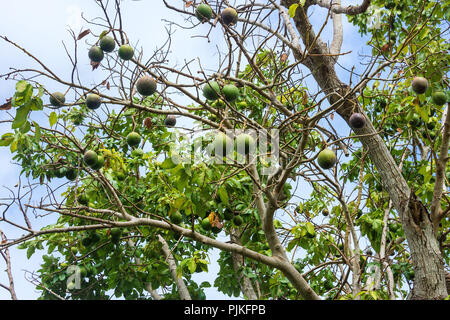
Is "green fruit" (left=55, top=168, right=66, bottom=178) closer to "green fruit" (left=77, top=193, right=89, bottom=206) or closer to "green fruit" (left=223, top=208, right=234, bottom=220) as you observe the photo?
"green fruit" (left=77, top=193, right=89, bottom=206)

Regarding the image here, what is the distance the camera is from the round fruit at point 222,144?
2352 mm

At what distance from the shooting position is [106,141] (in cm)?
558

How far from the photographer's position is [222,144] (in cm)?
235

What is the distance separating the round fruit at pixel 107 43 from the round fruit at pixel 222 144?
3.68ft

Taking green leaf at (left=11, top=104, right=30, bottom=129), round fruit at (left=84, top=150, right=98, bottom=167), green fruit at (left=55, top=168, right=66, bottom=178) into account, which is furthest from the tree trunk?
green fruit at (left=55, top=168, right=66, bottom=178)

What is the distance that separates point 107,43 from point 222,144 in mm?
1197

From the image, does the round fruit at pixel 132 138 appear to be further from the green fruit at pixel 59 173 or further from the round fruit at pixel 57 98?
the green fruit at pixel 59 173

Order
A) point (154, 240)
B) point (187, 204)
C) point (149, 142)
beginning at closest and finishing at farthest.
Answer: point (187, 204) < point (154, 240) < point (149, 142)

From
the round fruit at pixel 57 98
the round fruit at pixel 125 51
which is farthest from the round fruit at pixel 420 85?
the round fruit at pixel 57 98
